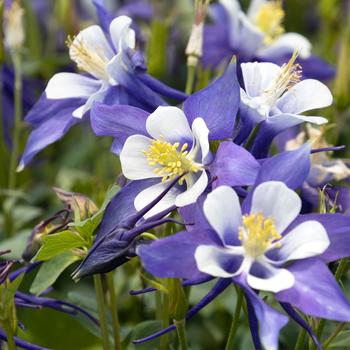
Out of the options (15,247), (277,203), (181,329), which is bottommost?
(15,247)

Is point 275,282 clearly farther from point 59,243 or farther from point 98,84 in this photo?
point 98,84

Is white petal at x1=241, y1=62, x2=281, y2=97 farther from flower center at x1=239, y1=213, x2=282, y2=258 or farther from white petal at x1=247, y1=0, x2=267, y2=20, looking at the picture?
white petal at x1=247, y1=0, x2=267, y2=20

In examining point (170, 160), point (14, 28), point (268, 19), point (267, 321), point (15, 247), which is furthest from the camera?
point (268, 19)

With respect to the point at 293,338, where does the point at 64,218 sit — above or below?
above

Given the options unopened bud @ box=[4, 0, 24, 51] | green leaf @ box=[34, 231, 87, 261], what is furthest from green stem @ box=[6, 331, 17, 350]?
unopened bud @ box=[4, 0, 24, 51]

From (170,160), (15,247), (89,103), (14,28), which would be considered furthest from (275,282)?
(14,28)

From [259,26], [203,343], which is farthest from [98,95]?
[259,26]

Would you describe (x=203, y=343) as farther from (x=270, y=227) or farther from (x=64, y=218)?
(x=270, y=227)
